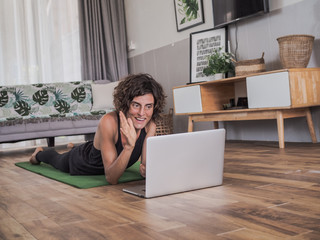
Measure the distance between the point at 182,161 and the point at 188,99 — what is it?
2.40 m

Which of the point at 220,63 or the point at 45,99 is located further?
the point at 45,99

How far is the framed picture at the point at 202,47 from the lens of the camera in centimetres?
406

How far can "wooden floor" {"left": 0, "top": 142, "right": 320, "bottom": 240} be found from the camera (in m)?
1.09

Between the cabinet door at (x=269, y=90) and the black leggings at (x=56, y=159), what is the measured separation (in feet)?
5.16

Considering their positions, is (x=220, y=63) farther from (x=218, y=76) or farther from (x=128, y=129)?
(x=128, y=129)

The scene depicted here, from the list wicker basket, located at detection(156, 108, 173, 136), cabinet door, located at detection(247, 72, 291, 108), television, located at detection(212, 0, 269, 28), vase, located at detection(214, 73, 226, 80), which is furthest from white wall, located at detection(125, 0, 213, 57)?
cabinet door, located at detection(247, 72, 291, 108)

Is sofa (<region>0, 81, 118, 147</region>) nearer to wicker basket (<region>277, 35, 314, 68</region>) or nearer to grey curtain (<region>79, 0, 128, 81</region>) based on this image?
grey curtain (<region>79, 0, 128, 81</region>)

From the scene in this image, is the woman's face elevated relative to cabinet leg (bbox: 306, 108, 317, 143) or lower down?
elevated

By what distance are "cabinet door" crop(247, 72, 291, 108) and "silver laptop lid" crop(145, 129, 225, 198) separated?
4.62 feet

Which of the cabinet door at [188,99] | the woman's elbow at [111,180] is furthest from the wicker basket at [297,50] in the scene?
the woman's elbow at [111,180]

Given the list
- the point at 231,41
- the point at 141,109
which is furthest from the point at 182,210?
the point at 231,41

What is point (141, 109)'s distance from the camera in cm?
173

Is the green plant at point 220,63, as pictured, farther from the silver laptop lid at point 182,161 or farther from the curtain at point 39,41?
the curtain at point 39,41

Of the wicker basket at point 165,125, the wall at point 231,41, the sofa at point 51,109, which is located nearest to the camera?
the wall at point 231,41
